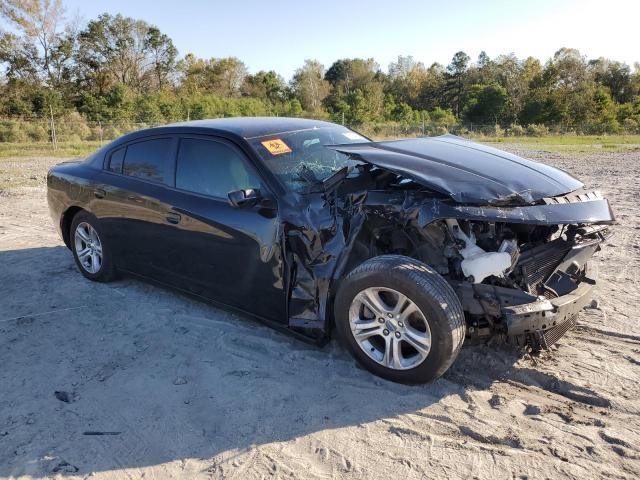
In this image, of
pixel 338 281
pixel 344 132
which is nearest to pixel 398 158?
pixel 338 281

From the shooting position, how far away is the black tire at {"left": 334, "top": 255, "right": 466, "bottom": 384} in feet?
9.32

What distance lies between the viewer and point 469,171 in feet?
10.9

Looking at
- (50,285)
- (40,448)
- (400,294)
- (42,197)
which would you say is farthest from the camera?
(42,197)

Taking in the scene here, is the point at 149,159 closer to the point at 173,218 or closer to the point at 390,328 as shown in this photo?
the point at 173,218

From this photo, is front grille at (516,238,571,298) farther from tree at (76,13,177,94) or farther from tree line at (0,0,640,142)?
tree at (76,13,177,94)

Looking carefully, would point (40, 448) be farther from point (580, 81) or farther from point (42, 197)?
point (580, 81)

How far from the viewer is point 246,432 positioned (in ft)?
9.10

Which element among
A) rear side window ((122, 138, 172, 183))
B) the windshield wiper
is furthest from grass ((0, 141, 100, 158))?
the windshield wiper

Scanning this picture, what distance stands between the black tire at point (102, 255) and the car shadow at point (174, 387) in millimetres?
572

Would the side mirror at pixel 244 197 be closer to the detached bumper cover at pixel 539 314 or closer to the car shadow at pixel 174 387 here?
the car shadow at pixel 174 387

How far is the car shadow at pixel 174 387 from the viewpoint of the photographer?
2.70 m

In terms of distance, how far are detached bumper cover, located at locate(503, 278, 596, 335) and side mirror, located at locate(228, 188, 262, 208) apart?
68.3 inches

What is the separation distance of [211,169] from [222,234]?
0.56 metres

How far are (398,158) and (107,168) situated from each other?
9.43ft
